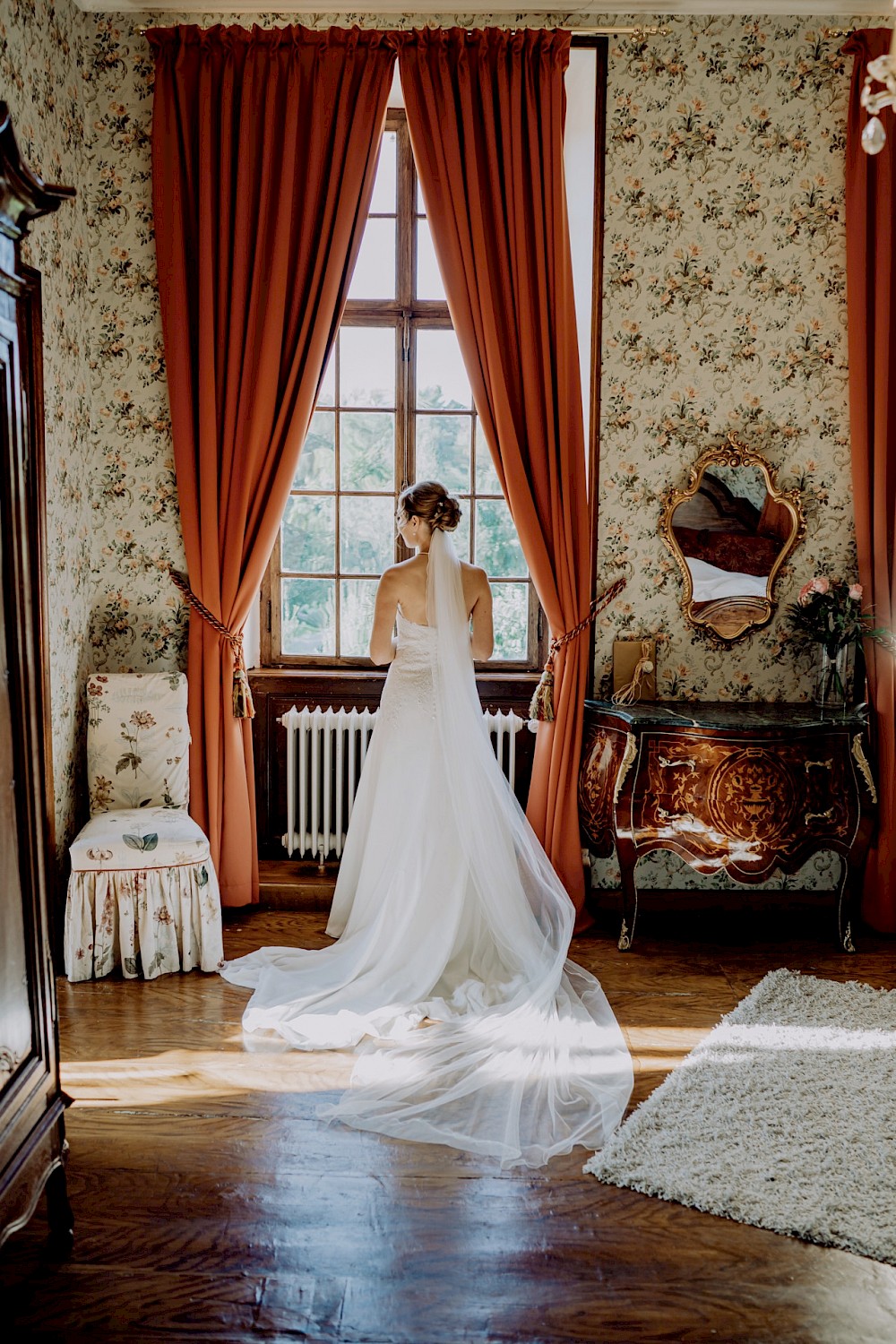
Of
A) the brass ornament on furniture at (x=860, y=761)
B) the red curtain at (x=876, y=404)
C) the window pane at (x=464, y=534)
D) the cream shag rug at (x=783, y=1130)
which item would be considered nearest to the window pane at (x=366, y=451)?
the window pane at (x=464, y=534)

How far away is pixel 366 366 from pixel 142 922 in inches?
93.4

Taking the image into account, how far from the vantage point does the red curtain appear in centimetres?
388

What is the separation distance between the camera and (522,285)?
389 cm

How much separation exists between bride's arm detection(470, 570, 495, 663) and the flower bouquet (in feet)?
4.05

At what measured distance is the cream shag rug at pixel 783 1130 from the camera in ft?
7.48

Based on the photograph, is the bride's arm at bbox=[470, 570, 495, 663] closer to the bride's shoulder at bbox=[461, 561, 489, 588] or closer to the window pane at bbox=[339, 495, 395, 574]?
the bride's shoulder at bbox=[461, 561, 489, 588]

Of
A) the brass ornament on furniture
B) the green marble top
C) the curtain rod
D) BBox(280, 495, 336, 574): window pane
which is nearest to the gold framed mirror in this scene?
the green marble top

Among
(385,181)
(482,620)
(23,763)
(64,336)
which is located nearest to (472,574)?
(482,620)

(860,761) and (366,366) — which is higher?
(366,366)

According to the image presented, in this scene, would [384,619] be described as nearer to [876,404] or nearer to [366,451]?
[366,451]

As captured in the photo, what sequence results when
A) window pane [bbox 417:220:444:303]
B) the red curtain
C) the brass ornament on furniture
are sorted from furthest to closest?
window pane [bbox 417:220:444:303] → the red curtain → the brass ornament on furniture

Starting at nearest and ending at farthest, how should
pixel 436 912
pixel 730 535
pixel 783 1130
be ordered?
pixel 783 1130
pixel 436 912
pixel 730 535

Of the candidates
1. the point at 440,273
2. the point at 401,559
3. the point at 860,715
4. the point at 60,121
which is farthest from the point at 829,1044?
the point at 60,121

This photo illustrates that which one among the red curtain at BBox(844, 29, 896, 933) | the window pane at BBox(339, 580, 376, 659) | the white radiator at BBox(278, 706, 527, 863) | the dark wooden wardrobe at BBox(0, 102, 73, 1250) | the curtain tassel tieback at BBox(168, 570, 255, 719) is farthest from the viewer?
the window pane at BBox(339, 580, 376, 659)
